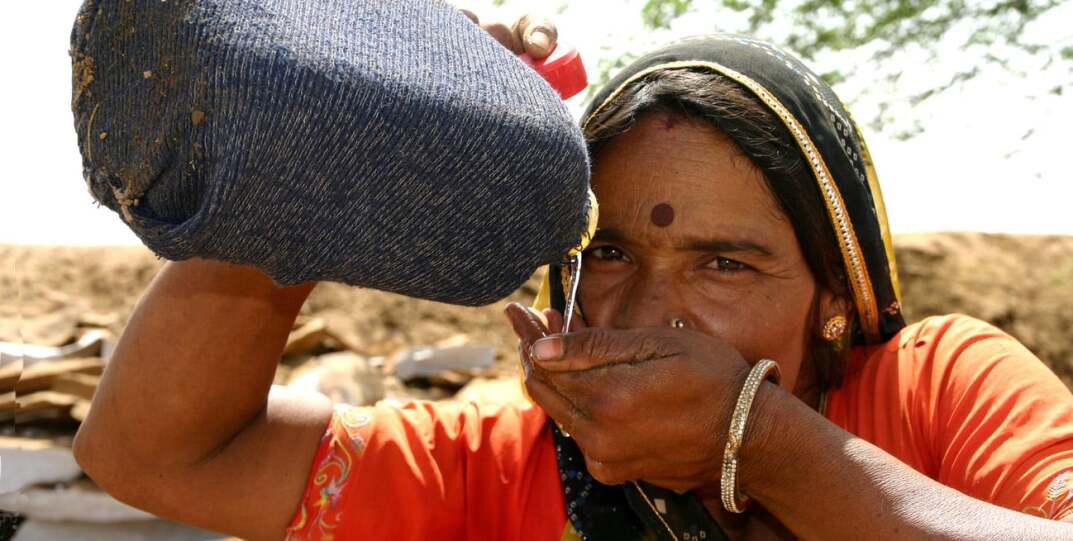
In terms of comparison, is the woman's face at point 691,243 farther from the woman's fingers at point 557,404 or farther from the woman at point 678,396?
the woman's fingers at point 557,404

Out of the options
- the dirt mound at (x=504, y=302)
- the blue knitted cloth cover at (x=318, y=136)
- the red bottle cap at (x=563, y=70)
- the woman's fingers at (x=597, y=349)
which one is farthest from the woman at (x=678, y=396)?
the dirt mound at (x=504, y=302)

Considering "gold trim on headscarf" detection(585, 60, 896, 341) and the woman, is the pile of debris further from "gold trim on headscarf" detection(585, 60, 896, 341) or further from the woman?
"gold trim on headscarf" detection(585, 60, 896, 341)

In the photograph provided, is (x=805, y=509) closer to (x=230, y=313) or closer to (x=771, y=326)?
(x=771, y=326)

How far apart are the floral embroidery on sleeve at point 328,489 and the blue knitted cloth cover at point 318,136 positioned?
2.68 ft

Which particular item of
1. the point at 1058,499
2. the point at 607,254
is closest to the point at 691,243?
the point at 607,254

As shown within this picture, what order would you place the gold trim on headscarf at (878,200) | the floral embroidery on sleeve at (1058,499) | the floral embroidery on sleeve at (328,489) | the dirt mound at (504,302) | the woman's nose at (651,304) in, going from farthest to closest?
1. the dirt mound at (504,302)
2. the gold trim on headscarf at (878,200)
3. the floral embroidery on sleeve at (328,489)
4. the woman's nose at (651,304)
5. the floral embroidery on sleeve at (1058,499)

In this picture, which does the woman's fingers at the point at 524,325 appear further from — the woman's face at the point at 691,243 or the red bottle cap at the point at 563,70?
the red bottle cap at the point at 563,70

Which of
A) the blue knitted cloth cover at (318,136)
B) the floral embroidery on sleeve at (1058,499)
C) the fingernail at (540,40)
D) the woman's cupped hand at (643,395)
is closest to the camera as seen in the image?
the blue knitted cloth cover at (318,136)

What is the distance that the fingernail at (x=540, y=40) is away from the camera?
Answer: 165 centimetres

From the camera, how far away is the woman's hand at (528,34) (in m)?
1.65

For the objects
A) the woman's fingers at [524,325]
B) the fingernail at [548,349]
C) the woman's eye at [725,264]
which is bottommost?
the woman's fingers at [524,325]

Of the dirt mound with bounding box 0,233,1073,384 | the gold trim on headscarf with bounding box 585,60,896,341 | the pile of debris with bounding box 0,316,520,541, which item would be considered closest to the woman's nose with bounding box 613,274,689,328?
the gold trim on headscarf with bounding box 585,60,896,341

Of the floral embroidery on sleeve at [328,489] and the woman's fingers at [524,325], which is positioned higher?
the woman's fingers at [524,325]

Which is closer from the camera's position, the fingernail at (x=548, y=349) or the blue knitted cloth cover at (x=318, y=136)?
the blue knitted cloth cover at (x=318, y=136)
